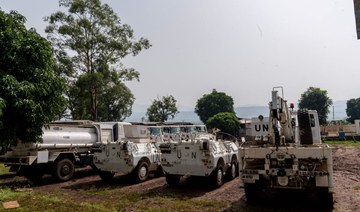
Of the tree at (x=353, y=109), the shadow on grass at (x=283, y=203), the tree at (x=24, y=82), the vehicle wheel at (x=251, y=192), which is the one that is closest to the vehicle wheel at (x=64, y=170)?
the tree at (x=24, y=82)

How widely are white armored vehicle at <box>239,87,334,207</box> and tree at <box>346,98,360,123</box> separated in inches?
3390

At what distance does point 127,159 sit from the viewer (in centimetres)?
1284

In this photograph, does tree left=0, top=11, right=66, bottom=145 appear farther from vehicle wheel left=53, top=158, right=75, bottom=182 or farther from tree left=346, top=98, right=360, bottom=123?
tree left=346, top=98, right=360, bottom=123

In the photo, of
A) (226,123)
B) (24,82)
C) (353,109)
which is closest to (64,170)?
(24,82)

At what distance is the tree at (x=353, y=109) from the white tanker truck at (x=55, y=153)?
279 feet

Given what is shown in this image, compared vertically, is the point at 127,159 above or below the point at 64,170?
above

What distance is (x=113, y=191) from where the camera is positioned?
11.6 metres

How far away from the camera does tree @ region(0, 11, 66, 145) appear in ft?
29.0

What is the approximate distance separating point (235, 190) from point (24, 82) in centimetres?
773

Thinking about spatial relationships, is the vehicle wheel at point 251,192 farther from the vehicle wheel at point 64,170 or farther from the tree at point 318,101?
the tree at point 318,101

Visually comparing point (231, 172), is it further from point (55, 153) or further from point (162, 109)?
point (162, 109)

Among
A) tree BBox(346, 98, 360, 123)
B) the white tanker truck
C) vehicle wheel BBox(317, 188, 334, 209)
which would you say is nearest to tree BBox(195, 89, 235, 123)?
tree BBox(346, 98, 360, 123)

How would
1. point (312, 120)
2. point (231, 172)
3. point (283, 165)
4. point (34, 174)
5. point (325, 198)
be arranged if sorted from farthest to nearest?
→ 1. point (34, 174)
2. point (231, 172)
3. point (312, 120)
4. point (283, 165)
5. point (325, 198)

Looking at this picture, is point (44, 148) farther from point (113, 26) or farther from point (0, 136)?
point (113, 26)
